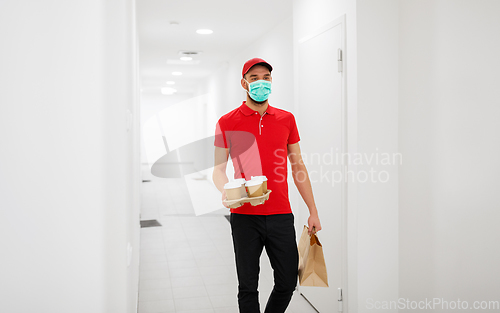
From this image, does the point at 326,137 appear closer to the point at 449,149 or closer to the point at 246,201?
the point at 449,149

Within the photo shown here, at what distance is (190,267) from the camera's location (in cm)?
418

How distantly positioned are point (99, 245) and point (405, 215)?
201cm

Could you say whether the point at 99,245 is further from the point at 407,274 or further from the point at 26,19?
the point at 407,274

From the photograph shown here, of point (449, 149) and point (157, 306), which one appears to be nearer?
point (449, 149)

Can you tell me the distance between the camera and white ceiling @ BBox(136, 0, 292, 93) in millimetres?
4211

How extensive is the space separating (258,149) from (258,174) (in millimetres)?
128

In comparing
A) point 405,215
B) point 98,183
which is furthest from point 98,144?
point 405,215

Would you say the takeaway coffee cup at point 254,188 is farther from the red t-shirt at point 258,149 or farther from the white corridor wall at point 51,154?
the white corridor wall at point 51,154

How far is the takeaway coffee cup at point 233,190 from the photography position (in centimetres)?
197

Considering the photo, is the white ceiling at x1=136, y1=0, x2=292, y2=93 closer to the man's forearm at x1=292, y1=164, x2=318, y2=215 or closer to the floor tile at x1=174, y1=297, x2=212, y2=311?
the man's forearm at x1=292, y1=164, x2=318, y2=215

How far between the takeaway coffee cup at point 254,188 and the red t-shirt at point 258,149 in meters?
0.19

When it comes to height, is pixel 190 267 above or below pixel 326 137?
below

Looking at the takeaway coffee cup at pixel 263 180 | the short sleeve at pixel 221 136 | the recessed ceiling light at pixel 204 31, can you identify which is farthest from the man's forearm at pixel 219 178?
the recessed ceiling light at pixel 204 31

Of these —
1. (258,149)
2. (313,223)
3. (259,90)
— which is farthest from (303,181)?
(259,90)
